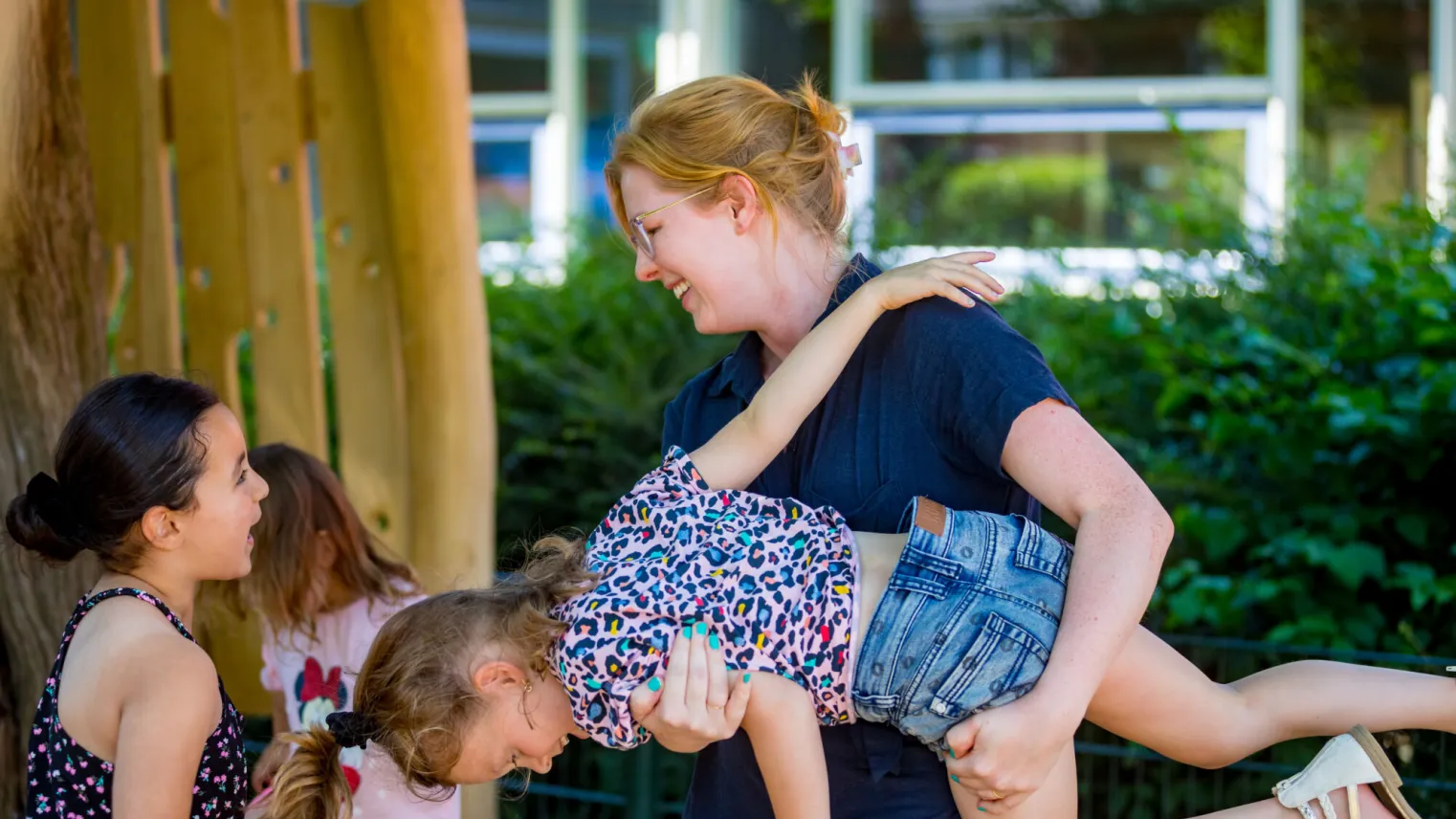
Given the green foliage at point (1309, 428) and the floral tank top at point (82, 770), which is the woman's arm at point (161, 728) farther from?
the green foliage at point (1309, 428)

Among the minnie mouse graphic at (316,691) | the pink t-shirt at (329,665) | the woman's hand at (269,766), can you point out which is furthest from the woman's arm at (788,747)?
the minnie mouse graphic at (316,691)

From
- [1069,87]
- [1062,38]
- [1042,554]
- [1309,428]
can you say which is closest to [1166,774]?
[1309,428]

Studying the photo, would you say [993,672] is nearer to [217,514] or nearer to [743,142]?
[743,142]

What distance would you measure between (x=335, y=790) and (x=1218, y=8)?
5319mm

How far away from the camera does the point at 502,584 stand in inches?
86.2

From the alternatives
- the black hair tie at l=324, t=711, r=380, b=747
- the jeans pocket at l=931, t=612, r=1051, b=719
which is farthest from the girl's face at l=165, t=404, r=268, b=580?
the jeans pocket at l=931, t=612, r=1051, b=719

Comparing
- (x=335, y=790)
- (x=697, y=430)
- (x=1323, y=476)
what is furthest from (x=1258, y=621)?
(x=335, y=790)

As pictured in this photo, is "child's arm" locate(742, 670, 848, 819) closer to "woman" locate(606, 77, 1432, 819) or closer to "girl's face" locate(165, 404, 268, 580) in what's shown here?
"woman" locate(606, 77, 1432, 819)

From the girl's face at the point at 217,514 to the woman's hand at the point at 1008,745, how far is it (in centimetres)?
114

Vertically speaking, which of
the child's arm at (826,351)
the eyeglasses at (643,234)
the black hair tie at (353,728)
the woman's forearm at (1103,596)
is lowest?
the black hair tie at (353,728)

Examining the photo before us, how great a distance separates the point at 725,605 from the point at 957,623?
0.29m

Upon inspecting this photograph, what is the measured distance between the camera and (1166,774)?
3.53m

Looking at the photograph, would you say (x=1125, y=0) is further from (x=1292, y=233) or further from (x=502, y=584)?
(x=502, y=584)

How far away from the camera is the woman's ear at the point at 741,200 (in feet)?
6.77
